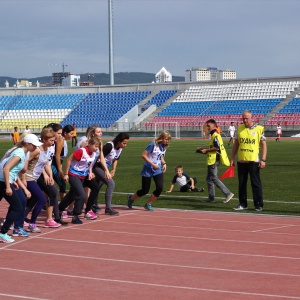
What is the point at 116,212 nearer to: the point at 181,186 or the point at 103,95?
the point at 181,186

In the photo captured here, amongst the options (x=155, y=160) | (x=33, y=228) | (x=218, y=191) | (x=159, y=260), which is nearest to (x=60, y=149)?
(x=155, y=160)

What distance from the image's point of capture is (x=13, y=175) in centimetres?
1045

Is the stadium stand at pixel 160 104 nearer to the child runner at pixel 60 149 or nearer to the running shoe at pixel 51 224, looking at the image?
the child runner at pixel 60 149

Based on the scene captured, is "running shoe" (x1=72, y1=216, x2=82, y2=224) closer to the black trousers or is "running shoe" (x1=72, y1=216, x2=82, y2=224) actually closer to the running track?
the running track

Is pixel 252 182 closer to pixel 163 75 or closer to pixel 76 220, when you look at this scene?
pixel 76 220

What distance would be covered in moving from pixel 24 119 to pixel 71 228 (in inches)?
2730

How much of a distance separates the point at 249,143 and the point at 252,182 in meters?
0.74

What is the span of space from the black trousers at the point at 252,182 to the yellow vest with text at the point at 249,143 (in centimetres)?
14

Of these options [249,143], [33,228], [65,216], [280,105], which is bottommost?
[65,216]

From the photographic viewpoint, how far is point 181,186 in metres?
18.6

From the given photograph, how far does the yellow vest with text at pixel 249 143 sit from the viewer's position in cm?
1444

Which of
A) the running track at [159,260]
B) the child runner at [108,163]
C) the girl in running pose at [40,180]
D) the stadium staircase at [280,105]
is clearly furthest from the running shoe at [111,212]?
the stadium staircase at [280,105]

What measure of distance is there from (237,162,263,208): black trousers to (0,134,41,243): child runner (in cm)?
509

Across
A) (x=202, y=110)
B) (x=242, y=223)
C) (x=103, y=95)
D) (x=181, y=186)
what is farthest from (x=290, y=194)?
(x=103, y=95)
